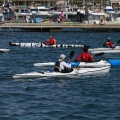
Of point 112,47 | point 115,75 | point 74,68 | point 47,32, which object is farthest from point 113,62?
point 47,32

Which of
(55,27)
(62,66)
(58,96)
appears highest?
(62,66)

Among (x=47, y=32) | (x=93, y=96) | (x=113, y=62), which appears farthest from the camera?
(x=47, y=32)

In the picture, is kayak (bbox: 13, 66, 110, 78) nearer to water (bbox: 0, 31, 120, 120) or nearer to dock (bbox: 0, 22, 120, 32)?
water (bbox: 0, 31, 120, 120)

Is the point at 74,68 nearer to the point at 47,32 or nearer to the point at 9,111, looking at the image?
the point at 9,111

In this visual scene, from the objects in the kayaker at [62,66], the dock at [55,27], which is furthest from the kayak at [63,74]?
the dock at [55,27]

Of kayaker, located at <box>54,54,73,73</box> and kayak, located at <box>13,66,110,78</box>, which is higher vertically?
kayaker, located at <box>54,54,73,73</box>

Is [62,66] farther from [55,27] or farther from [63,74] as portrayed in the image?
[55,27]

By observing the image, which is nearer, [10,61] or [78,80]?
[78,80]

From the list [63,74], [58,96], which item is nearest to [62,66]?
[63,74]

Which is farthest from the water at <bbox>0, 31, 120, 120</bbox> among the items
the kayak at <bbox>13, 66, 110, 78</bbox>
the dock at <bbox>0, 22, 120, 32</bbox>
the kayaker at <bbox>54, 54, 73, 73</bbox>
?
the dock at <bbox>0, 22, 120, 32</bbox>

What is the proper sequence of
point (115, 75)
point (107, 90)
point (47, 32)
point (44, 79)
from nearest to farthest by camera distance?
point (107, 90) < point (44, 79) < point (115, 75) < point (47, 32)

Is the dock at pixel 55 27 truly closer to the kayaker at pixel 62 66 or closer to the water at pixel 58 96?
the water at pixel 58 96

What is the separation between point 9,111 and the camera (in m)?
24.6

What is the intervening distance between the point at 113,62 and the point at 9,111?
1700cm
